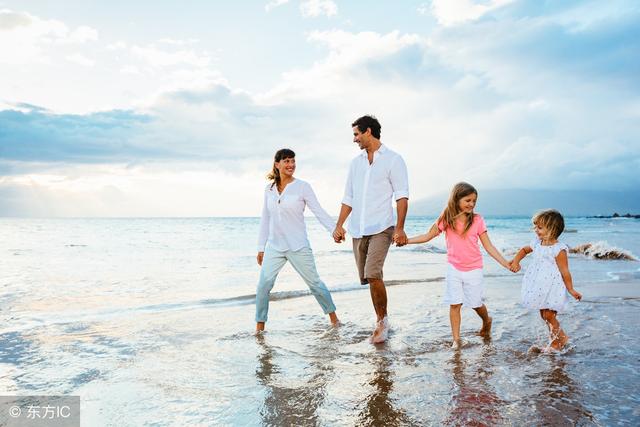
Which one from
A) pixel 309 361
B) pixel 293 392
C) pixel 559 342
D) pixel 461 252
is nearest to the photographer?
pixel 293 392

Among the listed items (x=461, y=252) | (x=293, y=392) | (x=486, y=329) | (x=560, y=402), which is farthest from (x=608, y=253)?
(x=293, y=392)

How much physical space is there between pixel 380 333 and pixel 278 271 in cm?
163

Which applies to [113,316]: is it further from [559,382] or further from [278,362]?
[559,382]

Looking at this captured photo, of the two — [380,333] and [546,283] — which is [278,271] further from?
[546,283]

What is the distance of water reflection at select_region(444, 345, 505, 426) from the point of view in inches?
133

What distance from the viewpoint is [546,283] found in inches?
214

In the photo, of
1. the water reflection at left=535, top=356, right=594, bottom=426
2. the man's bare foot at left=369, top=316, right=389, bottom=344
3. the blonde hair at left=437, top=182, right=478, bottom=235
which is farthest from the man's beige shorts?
the water reflection at left=535, top=356, right=594, bottom=426

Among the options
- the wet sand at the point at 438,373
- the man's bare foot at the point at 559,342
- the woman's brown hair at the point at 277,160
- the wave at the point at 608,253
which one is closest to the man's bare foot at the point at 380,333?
the wet sand at the point at 438,373

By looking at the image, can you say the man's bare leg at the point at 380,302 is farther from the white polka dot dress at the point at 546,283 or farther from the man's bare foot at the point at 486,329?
the white polka dot dress at the point at 546,283

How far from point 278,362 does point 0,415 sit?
239cm

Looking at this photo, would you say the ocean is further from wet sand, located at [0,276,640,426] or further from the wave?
the wave

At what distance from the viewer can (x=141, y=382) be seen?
4.37 metres

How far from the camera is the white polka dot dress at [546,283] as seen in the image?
5398 millimetres

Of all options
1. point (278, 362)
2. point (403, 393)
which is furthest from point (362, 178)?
point (403, 393)
